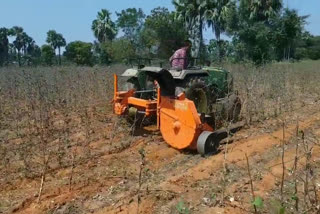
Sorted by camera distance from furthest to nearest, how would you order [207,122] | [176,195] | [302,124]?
[302,124] → [207,122] → [176,195]

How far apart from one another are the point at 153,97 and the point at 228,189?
362cm

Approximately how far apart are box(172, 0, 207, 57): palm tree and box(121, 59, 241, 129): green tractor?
2615 cm

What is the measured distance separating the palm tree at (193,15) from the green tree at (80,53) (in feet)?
43.0

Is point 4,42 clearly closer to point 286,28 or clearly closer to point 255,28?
point 255,28

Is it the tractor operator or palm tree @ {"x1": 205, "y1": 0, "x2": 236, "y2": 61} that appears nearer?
the tractor operator

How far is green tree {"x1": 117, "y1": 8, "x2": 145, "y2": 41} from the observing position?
36.4 m

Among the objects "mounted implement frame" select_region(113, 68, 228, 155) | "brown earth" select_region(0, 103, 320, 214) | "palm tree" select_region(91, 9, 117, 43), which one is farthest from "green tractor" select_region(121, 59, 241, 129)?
"palm tree" select_region(91, 9, 117, 43)

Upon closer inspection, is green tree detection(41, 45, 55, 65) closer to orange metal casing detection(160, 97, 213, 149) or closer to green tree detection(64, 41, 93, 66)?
green tree detection(64, 41, 93, 66)

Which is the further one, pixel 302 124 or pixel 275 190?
pixel 302 124

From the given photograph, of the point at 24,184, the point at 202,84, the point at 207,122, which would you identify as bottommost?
the point at 24,184

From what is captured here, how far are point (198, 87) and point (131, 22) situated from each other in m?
31.2

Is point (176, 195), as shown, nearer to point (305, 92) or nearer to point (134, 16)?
point (305, 92)

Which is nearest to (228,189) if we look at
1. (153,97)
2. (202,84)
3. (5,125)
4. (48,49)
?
(202,84)

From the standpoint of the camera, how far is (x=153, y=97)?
7.69 meters
